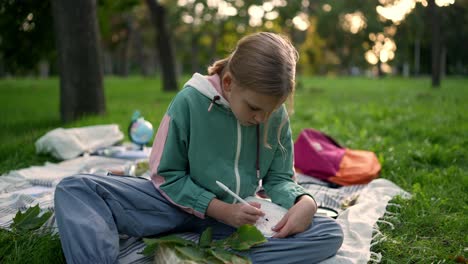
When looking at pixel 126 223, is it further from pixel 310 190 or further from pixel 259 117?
pixel 310 190

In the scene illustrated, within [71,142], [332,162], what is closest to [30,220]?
[71,142]

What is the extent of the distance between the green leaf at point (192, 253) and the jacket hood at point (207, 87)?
72 centimetres

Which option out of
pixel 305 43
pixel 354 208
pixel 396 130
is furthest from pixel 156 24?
pixel 305 43

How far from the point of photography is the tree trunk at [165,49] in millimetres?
13461

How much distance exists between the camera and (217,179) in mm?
2385

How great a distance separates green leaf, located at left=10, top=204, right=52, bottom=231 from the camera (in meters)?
2.51

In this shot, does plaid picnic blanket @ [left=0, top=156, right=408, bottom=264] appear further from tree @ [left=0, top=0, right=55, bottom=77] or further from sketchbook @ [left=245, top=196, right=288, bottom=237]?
tree @ [left=0, top=0, right=55, bottom=77]

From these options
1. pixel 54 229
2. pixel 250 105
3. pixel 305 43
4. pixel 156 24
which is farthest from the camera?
pixel 305 43

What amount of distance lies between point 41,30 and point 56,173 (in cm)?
485

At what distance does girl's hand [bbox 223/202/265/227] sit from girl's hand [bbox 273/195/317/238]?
5.0 inches

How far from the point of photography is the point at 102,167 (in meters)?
4.26

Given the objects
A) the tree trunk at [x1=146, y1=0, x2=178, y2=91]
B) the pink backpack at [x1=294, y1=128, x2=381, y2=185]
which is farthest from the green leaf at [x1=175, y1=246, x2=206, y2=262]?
the tree trunk at [x1=146, y1=0, x2=178, y2=91]

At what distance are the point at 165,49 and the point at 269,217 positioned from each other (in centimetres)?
1168

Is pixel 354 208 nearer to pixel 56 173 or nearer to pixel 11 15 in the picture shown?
pixel 56 173
